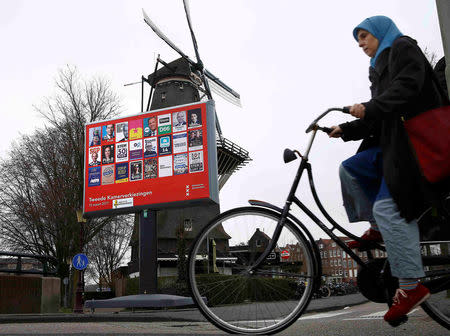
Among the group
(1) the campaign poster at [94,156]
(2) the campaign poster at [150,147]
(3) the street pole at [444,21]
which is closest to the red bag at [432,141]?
(3) the street pole at [444,21]

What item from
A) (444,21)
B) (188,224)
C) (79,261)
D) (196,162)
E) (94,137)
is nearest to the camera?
(444,21)

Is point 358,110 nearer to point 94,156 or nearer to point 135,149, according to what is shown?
point 135,149

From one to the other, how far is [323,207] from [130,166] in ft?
30.2

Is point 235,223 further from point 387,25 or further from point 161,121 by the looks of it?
point 161,121

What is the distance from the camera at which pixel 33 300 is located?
1019 centimetres

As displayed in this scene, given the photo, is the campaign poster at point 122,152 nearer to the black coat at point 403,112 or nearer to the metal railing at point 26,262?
the metal railing at point 26,262

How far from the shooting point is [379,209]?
7.84 ft

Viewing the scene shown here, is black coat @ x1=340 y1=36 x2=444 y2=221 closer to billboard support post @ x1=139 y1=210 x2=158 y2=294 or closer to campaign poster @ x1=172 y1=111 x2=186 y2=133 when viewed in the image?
billboard support post @ x1=139 y1=210 x2=158 y2=294

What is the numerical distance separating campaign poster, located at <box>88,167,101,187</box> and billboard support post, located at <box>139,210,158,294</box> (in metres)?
1.55

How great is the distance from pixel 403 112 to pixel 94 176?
33.9 ft

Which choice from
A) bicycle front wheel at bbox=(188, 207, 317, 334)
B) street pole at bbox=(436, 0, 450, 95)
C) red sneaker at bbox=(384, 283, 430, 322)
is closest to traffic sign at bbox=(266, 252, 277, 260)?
bicycle front wheel at bbox=(188, 207, 317, 334)

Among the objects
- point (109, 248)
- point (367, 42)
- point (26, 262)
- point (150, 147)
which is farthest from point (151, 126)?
point (109, 248)

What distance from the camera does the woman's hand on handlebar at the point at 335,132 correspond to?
2.75 m

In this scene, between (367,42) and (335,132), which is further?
(335,132)
